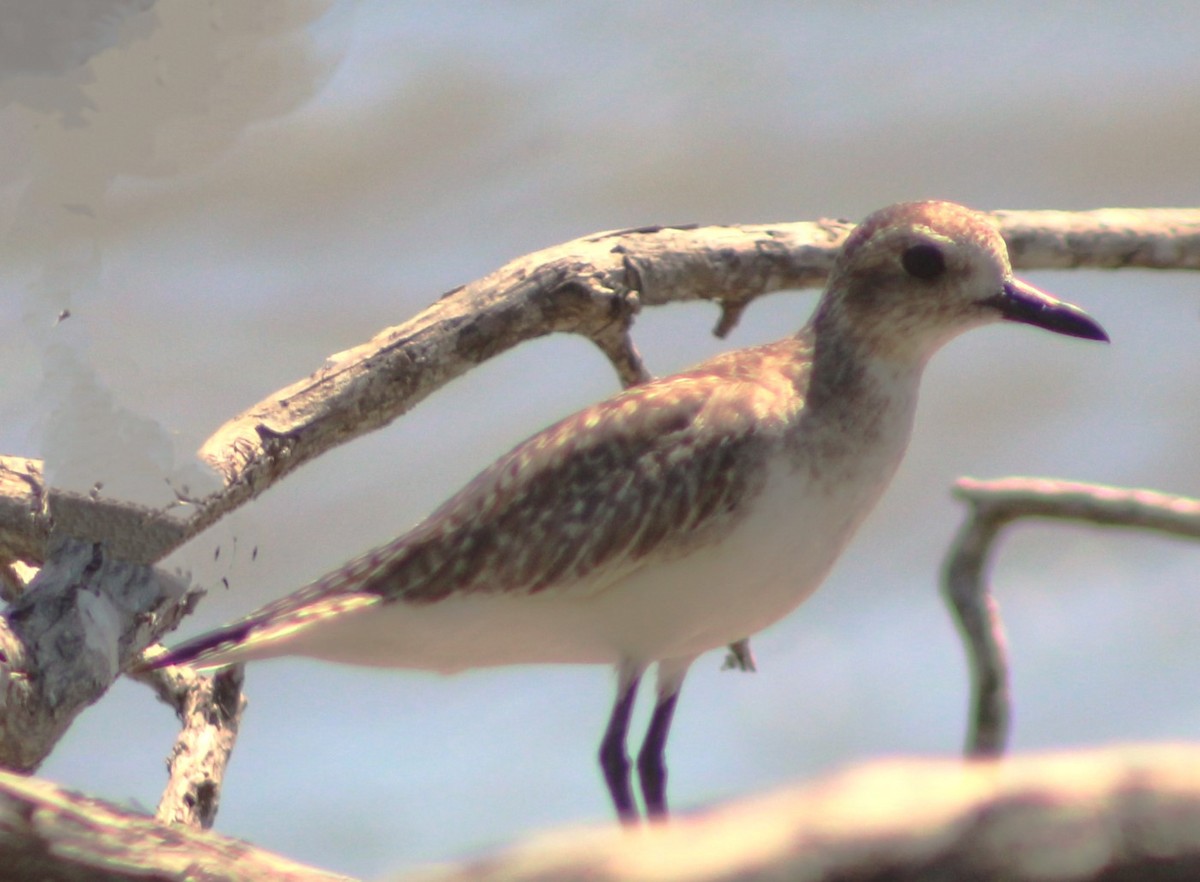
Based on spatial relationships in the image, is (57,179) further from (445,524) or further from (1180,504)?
(1180,504)

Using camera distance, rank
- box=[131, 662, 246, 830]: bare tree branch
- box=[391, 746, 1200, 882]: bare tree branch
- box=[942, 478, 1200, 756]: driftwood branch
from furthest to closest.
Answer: box=[131, 662, 246, 830]: bare tree branch
box=[942, 478, 1200, 756]: driftwood branch
box=[391, 746, 1200, 882]: bare tree branch

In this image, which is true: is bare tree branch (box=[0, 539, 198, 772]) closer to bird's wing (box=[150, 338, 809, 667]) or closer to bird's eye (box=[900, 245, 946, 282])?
bird's wing (box=[150, 338, 809, 667])

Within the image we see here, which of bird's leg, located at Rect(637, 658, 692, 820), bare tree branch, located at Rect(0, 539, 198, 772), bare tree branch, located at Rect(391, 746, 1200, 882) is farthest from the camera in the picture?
bird's leg, located at Rect(637, 658, 692, 820)

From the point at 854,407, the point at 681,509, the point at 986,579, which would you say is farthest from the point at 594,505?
the point at 986,579

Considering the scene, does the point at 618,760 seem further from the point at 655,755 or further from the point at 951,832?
the point at 951,832

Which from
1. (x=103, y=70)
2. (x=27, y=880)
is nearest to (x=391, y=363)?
(x=103, y=70)

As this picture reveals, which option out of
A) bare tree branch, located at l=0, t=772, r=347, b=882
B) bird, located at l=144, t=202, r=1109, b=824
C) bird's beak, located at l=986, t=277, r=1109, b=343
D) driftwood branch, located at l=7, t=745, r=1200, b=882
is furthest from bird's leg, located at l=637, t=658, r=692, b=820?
driftwood branch, located at l=7, t=745, r=1200, b=882
